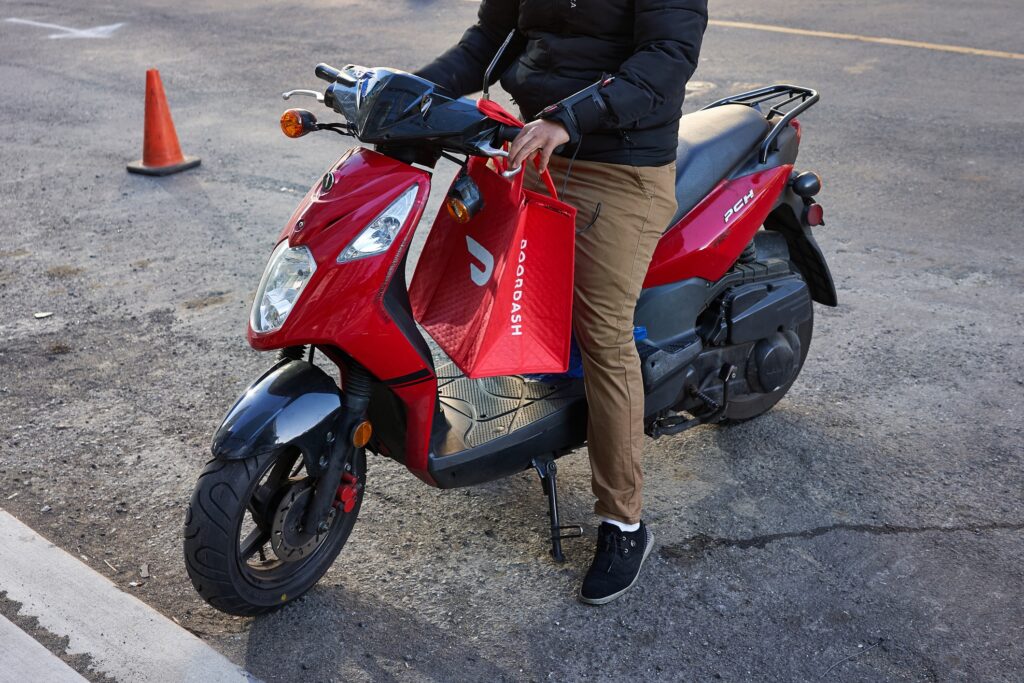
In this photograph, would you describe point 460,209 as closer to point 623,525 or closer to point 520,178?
point 520,178

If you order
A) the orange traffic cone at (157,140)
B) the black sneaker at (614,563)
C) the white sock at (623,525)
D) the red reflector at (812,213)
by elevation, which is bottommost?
the orange traffic cone at (157,140)

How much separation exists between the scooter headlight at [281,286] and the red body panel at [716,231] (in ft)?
3.59

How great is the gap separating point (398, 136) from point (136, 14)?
10.6 meters

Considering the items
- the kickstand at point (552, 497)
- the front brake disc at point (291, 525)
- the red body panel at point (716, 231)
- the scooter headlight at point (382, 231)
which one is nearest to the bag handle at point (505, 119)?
the scooter headlight at point (382, 231)

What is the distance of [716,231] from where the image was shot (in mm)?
3443

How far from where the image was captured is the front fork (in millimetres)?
2871

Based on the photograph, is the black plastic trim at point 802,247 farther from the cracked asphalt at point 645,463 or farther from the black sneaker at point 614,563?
the black sneaker at point 614,563

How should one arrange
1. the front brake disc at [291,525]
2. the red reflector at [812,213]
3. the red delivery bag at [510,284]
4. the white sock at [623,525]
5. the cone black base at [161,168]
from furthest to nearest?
1. the cone black base at [161,168]
2. the red reflector at [812,213]
3. the white sock at [623,525]
4. the front brake disc at [291,525]
5. the red delivery bag at [510,284]

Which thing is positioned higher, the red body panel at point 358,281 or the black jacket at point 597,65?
the black jacket at point 597,65

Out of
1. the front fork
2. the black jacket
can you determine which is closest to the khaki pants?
the black jacket

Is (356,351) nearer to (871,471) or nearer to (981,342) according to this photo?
(871,471)

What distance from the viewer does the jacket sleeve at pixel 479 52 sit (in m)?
3.25

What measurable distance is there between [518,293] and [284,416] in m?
0.68

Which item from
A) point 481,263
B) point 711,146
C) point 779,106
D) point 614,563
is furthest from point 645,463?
point 779,106
